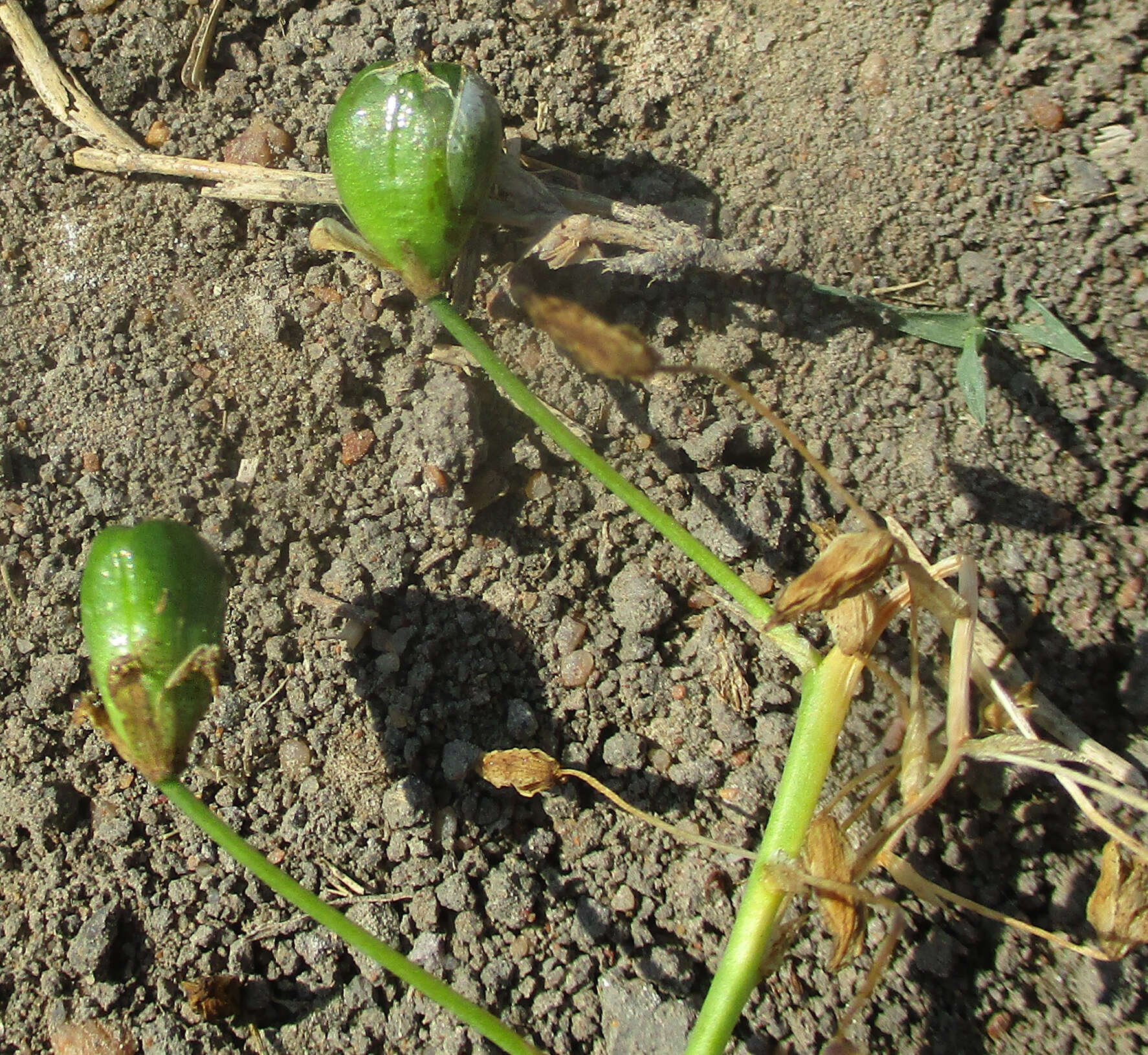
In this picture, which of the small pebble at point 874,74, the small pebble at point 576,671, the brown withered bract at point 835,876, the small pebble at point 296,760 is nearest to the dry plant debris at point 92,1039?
the small pebble at point 296,760

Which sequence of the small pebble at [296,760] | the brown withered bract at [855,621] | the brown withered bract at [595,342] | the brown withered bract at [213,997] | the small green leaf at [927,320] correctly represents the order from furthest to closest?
1. the small green leaf at [927,320]
2. the small pebble at [296,760]
3. the brown withered bract at [213,997]
4. the brown withered bract at [855,621]
5. the brown withered bract at [595,342]

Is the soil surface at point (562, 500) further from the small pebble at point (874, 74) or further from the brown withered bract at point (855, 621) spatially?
the brown withered bract at point (855, 621)

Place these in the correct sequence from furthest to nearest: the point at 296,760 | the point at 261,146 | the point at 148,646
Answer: the point at 261,146 → the point at 296,760 → the point at 148,646

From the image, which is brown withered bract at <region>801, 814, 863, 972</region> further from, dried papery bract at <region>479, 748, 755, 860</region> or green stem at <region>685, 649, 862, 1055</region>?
dried papery bract at <region>479, 748, 755, 860</region>

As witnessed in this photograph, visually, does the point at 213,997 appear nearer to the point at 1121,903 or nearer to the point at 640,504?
the point at 640,504

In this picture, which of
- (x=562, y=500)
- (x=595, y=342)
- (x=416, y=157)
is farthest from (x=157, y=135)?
(x=595, y=342)

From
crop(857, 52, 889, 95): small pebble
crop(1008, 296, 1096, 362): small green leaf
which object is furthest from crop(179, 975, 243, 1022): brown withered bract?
crop(857, 52, 889, 95): small pebble

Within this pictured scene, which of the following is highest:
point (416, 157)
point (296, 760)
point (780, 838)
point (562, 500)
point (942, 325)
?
point (416, 157)
